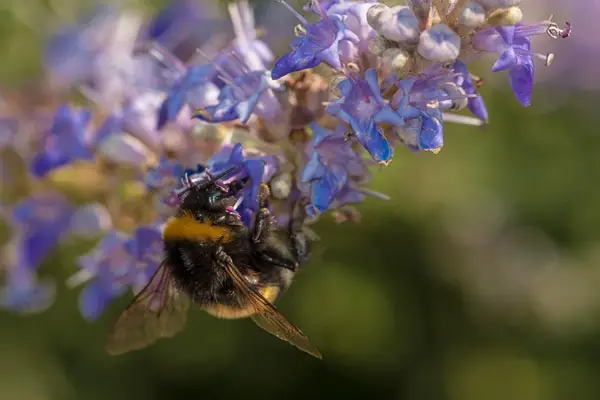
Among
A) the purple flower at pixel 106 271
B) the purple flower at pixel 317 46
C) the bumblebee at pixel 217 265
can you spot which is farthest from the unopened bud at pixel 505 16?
the purple flower at pixel 106 271

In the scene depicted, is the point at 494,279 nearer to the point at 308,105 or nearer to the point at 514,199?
the point at 514,199

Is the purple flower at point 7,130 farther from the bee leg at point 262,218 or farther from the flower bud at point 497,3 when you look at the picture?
the flower bud at point 497,3

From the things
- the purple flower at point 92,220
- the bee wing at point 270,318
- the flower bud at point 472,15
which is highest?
the flower bud at point 472,15

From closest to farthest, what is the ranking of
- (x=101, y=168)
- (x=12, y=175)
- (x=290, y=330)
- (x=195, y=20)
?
(x=290, y=330), (x=101, y=168), (x=12, y=175), (x=195, y=20)

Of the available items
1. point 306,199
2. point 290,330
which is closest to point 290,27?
point 306,199

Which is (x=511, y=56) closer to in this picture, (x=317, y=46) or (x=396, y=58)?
(x=396, y=58)

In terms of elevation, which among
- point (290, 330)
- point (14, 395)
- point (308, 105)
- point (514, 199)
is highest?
point (308, 105)

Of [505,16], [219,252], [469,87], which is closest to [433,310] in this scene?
A: [219,252]
